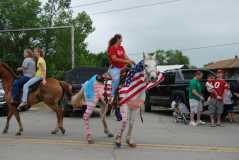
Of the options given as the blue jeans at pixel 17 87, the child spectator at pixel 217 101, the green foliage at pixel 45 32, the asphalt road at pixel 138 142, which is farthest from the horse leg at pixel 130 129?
the green foliage at pixel 45 32

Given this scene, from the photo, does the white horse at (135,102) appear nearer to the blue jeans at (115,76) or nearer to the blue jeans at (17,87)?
the blue jeans at (115,76)

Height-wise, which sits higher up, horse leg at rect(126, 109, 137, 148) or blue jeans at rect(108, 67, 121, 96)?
blue jeans at rect(108, 67, 121, 96)

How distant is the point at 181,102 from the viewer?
17.8m

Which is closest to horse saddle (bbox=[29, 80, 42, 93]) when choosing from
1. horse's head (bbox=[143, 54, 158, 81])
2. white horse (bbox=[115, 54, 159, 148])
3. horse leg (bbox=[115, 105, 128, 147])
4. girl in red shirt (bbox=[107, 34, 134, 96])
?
girl in red shirt (bbox=[107, 34, 134, 96])

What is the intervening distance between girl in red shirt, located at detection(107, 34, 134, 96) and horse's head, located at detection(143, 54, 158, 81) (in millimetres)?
436

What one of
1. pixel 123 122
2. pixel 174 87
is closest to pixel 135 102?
pixel 123 122

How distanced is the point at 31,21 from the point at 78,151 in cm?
5950

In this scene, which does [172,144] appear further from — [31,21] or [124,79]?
[31,21]

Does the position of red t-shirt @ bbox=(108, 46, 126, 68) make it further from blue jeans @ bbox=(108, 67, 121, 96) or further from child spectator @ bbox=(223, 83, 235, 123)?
child spectator @ bbox=(223, 83, 235, 123)

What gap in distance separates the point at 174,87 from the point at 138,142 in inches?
295

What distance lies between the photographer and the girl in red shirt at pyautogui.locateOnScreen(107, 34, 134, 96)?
10979 millimetres

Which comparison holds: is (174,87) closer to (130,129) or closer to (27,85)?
(27,85)

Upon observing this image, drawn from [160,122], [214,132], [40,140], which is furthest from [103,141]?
[160,122]

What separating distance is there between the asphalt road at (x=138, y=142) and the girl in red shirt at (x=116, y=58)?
1.60 metres
